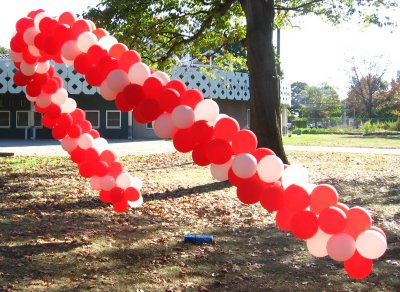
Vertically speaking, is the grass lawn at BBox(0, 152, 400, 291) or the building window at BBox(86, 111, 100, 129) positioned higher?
the building window at BBox(86, 111, 100, 129)

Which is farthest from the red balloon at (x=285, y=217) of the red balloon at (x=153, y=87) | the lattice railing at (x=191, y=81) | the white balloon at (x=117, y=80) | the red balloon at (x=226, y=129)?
the lattice railing at (x=191, y=81)

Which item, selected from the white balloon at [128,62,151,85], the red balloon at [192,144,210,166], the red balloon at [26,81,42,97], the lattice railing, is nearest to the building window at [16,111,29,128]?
the lattice railing

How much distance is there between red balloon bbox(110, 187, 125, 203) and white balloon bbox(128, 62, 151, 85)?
1.97 metres

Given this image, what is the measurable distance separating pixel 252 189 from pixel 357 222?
34.6 inches

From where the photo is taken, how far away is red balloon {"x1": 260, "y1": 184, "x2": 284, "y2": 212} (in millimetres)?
3824

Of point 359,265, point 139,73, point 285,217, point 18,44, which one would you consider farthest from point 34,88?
point 359,265

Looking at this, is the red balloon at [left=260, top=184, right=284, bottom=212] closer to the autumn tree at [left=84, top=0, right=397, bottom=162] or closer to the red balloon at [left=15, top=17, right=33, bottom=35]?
the red balloon at [left=15, top=17, right=33, bottom=35]

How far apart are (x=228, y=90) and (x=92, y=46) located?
28494 mm

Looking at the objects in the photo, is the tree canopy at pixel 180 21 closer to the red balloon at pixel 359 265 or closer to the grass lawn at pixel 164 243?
the grass lawn at pixel 164 243

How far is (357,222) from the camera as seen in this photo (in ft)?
11.5

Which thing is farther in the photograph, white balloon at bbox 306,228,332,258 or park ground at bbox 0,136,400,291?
park ground at bbox 0,136,400,291

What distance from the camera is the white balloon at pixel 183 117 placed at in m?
4.18

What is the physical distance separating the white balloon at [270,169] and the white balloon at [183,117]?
76 centimetres

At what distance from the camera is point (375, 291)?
15.9 ft
